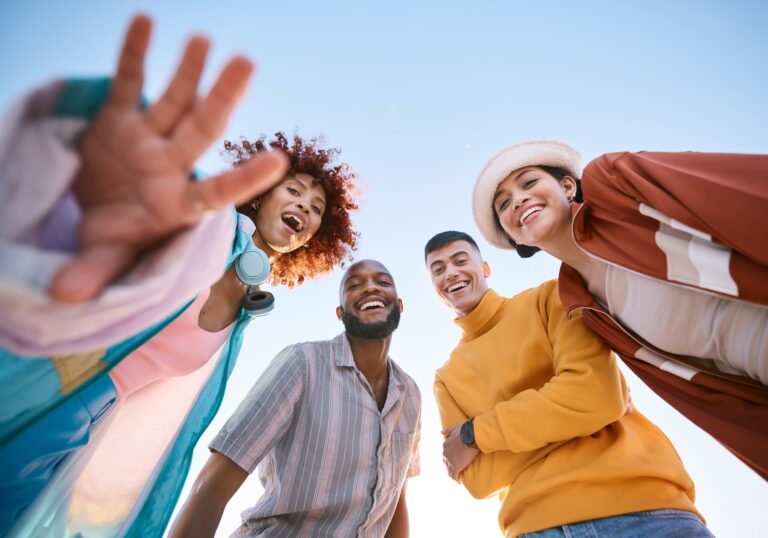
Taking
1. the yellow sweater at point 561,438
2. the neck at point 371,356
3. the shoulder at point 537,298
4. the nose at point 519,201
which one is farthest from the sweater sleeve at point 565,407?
the neck at point 371,356

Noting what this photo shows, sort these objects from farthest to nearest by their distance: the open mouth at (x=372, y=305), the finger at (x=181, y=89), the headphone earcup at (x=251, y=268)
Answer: the open mouth at (x=372, y=305) < the headphone earcup at (x=251, y=268) < the finger at (x=181, y=89)

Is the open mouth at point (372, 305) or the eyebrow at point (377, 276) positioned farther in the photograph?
the eyebrow at point (377, 276)

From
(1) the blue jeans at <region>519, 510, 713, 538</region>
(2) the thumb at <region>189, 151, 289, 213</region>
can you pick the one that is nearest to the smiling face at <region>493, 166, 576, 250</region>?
(1) the blue jeans at <region>519, 510, 713, 538</region>

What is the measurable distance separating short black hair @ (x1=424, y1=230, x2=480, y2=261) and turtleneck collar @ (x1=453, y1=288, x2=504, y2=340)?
597 mm

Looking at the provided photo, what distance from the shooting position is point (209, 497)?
2.40 meters

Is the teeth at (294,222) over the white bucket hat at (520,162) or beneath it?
beneath

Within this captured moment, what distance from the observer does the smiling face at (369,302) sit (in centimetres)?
364

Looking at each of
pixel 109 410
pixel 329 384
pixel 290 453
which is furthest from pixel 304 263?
pixel 109 410

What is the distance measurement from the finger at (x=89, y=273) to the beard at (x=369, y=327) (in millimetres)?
2773

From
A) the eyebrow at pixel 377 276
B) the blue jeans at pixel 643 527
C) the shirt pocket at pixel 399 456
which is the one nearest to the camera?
the blue jeans at pixel 643 527

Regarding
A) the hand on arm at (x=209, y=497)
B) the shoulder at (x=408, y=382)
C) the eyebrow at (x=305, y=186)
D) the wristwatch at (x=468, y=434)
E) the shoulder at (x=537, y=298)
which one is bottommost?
the hand on arm at (x=209, y=497)

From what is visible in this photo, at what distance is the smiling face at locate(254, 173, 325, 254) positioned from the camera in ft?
10.6

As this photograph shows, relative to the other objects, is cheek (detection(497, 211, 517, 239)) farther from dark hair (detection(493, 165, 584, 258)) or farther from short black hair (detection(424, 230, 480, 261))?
short black hair (detection(424, 230, 480, 261))

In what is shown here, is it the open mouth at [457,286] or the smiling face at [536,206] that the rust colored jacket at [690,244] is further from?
the open mouth at [457,286]
